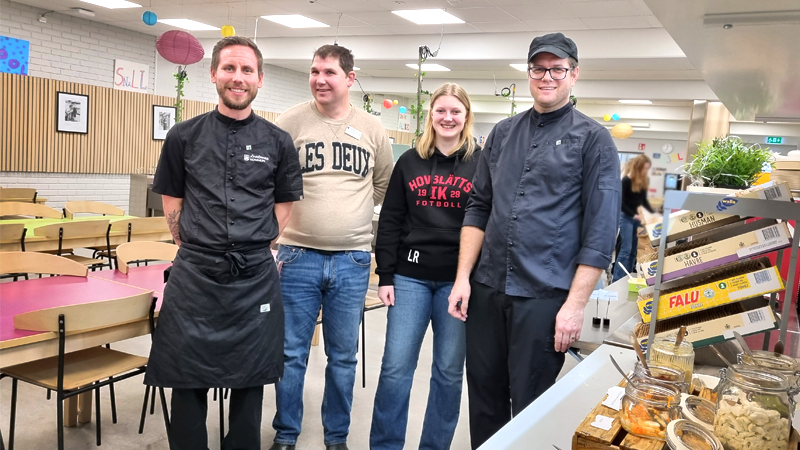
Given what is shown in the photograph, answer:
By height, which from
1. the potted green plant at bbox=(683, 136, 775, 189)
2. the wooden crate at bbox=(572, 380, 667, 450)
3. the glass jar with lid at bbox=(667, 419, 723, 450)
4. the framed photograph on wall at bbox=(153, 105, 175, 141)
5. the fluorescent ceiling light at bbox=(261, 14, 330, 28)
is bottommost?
the wooden crate at bbox=(572, 380, 667, 450)

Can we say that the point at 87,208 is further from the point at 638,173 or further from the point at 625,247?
the point at 638,173

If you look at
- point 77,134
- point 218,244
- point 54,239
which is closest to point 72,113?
point 77,134

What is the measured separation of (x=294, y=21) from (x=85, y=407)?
764 cm

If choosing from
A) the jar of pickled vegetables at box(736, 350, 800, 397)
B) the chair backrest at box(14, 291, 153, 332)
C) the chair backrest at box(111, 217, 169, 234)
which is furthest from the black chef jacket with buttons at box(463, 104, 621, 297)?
the chair backrest at box(111, 217, 169, 234)

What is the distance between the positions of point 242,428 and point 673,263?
1.75 metres

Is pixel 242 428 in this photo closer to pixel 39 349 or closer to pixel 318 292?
pixel 318 292

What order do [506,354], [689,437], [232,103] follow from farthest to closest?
1. [232,103]
2. [506,354]
3. [689,437]

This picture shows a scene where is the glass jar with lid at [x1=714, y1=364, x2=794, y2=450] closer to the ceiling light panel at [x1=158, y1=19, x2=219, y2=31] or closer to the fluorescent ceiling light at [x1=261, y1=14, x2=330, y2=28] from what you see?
the fluorescent ceiling light at [x1=261, y1=14, x2=330, y2=28]

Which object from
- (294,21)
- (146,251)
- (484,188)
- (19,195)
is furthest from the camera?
(294,21)

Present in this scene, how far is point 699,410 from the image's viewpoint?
117cm

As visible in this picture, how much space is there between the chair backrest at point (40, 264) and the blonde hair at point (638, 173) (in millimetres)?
2999

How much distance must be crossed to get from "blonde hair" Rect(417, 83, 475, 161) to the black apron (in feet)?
2.58

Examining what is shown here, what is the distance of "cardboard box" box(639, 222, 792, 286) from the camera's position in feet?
4.94

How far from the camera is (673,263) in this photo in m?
1.60
